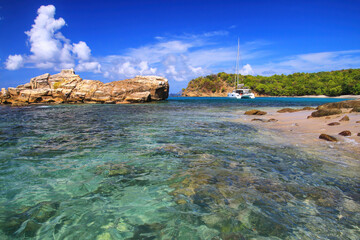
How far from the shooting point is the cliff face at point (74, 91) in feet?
135

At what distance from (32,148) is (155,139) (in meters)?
4.43

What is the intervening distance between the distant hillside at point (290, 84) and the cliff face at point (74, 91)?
304 ft

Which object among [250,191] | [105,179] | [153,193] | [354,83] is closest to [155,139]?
[105,179]

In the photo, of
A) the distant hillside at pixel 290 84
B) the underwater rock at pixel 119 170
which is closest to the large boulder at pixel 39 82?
the underwater rock at pixel 119 170

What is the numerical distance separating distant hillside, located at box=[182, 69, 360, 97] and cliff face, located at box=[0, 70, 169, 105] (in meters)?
92.7

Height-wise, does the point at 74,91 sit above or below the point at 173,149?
above

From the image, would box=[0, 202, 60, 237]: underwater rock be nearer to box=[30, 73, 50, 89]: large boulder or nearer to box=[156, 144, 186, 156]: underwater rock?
box=[156, 144, 186, 156]: underwater rock

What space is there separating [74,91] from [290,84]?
397ft

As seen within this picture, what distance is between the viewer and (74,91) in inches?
1719

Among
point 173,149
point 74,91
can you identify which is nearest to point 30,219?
point 173,149

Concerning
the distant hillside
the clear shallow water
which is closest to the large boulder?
the clear shallow water

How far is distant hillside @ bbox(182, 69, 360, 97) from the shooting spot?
90.1 meters

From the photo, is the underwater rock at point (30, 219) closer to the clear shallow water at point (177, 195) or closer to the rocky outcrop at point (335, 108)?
the clear shallow water at point (177, 195)

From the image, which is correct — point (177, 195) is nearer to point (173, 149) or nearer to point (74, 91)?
point (173, 149)
